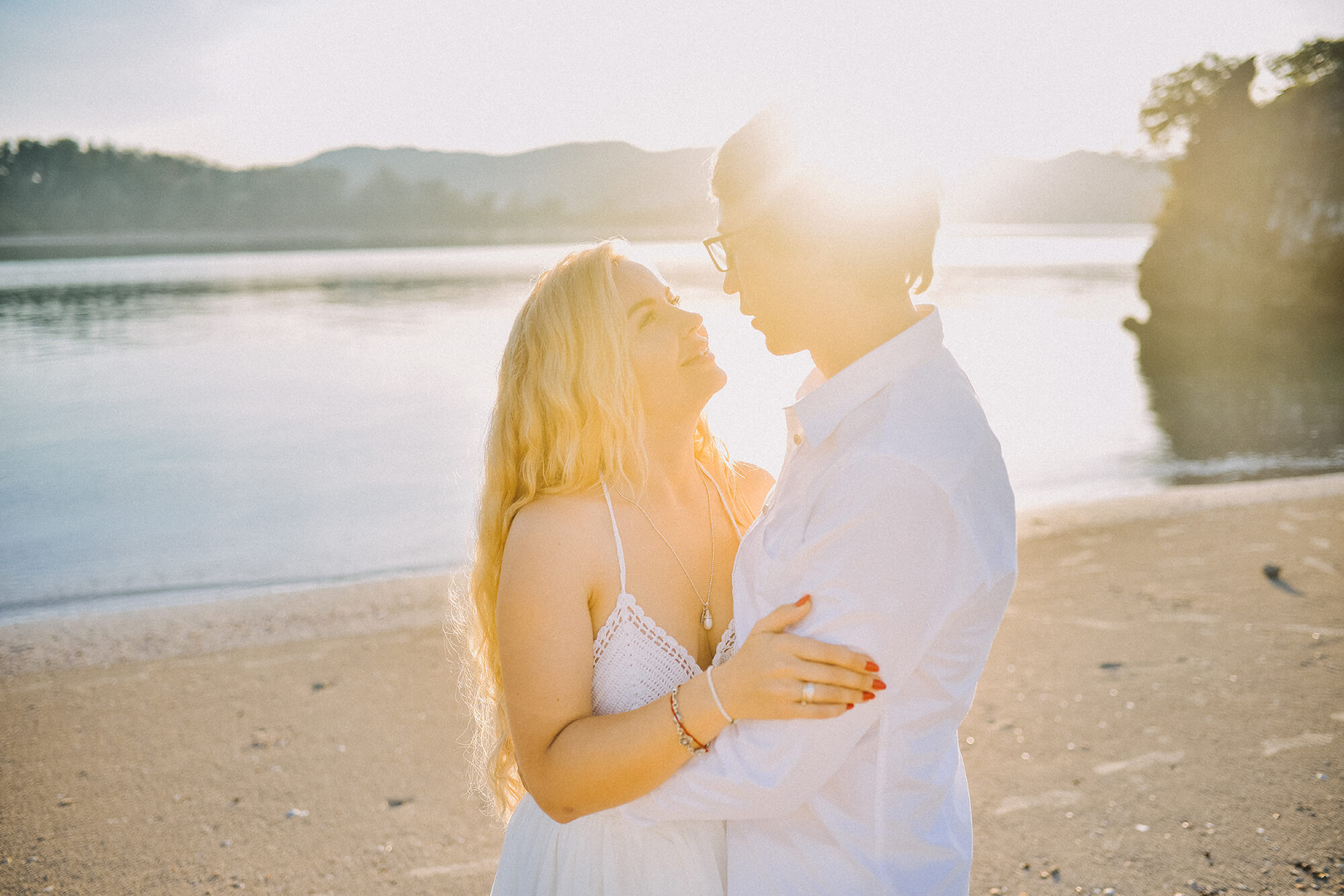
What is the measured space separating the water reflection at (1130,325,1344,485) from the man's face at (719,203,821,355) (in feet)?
44.9

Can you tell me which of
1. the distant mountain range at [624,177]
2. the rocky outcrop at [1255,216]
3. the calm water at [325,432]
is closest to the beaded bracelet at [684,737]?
the calm water at [325,432]

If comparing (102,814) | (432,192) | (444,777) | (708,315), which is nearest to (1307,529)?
(444,777)

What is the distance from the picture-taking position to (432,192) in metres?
118

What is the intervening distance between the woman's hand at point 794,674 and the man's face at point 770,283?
21.3 inches

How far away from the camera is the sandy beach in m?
3.64

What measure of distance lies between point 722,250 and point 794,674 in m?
0.89

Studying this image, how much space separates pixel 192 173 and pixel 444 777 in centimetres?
12333

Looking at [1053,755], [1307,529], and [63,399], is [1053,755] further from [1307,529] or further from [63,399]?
[63,399]

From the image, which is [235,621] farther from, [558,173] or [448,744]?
[558,173]

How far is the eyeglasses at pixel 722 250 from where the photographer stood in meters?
1.70

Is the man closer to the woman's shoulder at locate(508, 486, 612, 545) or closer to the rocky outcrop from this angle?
the woman's shoulder at locate(508, 486, 612, 545)

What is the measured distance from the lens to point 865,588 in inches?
55.7

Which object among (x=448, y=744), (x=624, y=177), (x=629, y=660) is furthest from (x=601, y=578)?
(x=624, y=177)

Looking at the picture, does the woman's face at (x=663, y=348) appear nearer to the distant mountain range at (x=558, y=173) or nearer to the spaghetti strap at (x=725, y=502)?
the spaghetti strap at (x=725, y=502)
